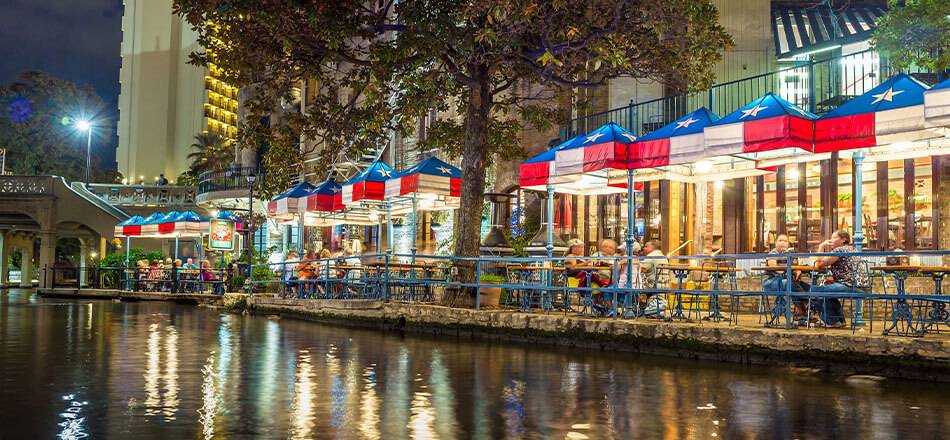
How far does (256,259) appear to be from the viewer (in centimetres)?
3622

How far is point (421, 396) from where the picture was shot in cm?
810

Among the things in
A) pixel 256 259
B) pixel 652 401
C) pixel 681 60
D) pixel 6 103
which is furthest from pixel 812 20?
pixel 6 103

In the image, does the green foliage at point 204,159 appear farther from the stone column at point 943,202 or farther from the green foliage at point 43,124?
the stone column at point 943,202

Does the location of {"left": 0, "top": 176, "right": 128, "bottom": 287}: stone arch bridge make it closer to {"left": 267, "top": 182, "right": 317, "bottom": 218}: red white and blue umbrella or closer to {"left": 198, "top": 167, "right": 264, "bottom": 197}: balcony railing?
{"left": 198, "top": 167, "right": 264, "bottom": 197}: balcony railing

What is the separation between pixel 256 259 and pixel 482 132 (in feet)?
68.2

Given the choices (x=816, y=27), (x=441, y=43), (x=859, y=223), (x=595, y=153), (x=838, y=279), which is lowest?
(x=838, y=279)

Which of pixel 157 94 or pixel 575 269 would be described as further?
pixel 157 94

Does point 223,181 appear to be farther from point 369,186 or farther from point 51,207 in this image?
point 369,186

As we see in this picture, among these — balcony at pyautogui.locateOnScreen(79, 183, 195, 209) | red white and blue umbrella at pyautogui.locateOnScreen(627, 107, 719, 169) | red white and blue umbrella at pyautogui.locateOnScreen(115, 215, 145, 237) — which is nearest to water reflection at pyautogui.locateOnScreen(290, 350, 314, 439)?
red white and blue umbrella at pyautogui.locateOnScreen(627, 107, 719, 169)

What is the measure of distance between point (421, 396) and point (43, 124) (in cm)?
6874

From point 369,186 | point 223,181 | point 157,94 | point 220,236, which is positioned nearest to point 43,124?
point 157,94

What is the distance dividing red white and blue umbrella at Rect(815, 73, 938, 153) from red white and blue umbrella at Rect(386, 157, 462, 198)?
8.49 metres

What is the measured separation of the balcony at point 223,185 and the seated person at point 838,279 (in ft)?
114

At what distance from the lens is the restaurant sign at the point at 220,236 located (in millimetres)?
31797
